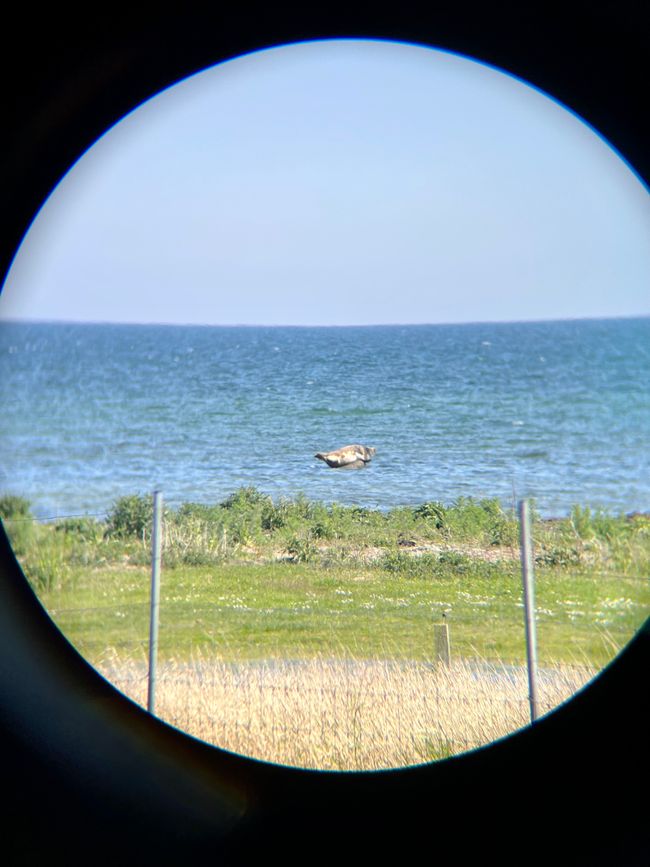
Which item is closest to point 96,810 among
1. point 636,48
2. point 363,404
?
point 636,48

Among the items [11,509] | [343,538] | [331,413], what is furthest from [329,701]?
[331,413]

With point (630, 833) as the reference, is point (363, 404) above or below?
above

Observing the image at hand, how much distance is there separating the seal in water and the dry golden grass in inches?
632

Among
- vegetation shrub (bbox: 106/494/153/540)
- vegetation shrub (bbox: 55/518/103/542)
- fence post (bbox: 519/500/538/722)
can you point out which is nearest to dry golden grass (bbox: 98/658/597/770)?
fence post (bbox: 519/500/538/722)

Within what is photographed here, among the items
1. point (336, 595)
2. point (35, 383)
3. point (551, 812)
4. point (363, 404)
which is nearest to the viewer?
point (551, 812)

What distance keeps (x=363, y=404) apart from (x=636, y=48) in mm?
31431

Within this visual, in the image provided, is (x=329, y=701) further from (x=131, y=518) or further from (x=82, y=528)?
(x=82, y=528)

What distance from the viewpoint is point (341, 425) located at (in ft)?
102

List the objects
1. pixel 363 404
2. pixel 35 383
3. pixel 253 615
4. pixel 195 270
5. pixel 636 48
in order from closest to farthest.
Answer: pixel 636 48, pixel 253 615, pixel 363 404, pixel 35 383, pixel 195 270

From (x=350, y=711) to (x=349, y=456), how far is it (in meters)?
20.9

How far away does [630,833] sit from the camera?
1.37m

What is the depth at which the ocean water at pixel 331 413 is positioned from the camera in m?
26.4

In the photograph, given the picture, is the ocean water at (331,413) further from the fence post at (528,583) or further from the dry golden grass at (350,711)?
the fence post at (528,583)

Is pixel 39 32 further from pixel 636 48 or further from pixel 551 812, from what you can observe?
pixel 551 812
